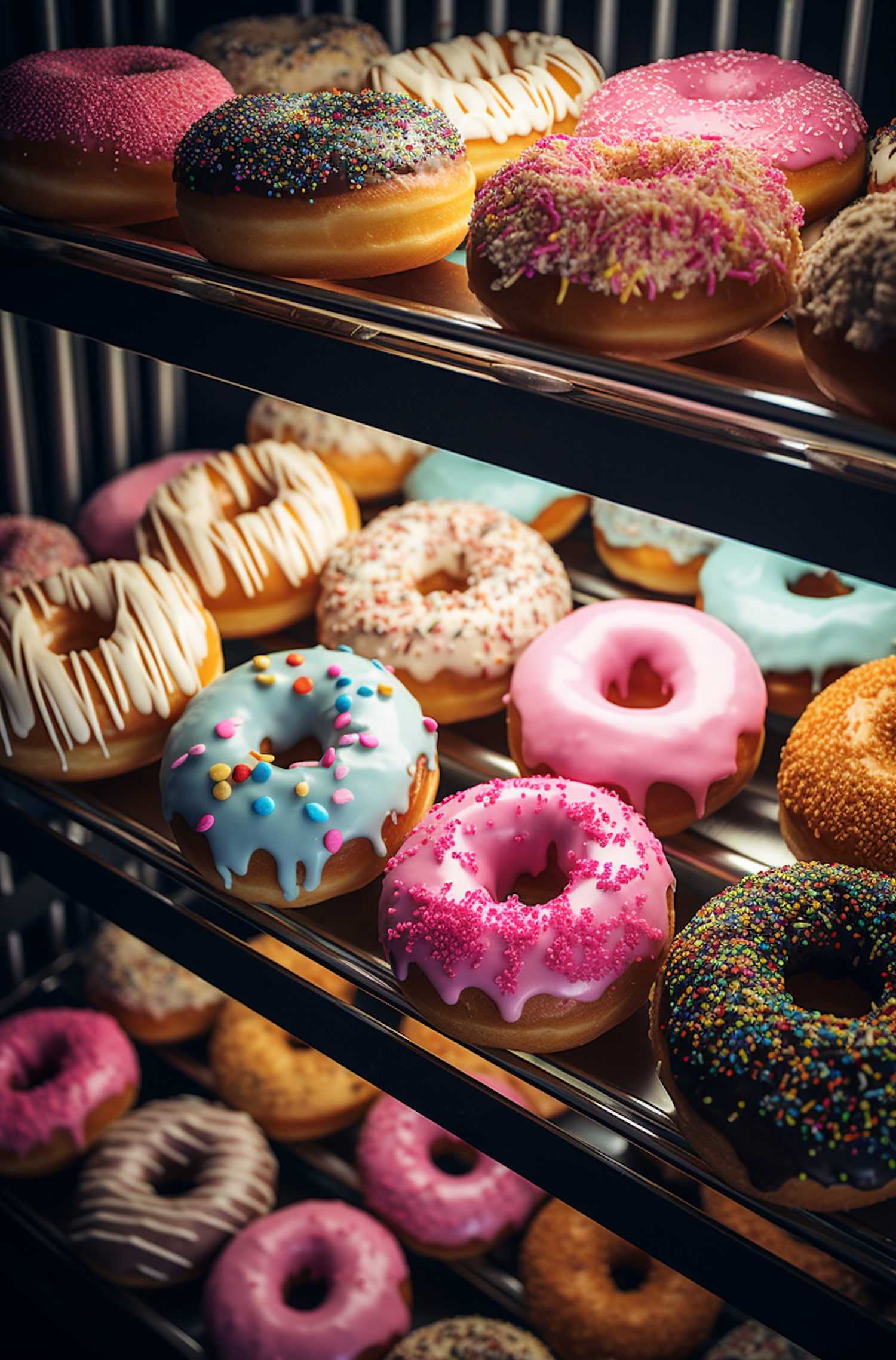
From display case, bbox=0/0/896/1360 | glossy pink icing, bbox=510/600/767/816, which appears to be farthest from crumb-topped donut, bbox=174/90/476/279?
glossy pink icing, bbox=510/600/767/816

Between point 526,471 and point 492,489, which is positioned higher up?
point 526,471

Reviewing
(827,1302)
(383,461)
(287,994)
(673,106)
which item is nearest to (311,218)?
(673,106)

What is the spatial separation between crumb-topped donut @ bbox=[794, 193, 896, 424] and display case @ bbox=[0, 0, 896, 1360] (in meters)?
0.02

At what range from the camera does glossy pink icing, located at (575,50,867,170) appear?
1.03 metres

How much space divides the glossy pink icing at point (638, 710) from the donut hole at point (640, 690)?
0.01 metres

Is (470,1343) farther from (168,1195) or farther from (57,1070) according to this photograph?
(57,1070)

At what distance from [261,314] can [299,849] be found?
0.54 metres

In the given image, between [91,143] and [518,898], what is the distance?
2.94 ft

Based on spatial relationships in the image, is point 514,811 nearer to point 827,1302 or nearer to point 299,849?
point 299,849

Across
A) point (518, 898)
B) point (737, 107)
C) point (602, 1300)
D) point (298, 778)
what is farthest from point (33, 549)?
point (602, 1300)

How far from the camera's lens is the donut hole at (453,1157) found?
1.73m

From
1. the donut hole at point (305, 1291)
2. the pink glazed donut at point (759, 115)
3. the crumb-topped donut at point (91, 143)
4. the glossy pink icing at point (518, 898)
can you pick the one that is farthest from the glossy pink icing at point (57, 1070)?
the pink glazed donut at point (759, 115)

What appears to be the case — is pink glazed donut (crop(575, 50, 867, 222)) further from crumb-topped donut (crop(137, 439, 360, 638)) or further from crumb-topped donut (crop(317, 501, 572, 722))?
crumb-topped donut (crop(137, 439, 360, 638))

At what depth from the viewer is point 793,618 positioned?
4.64 feet
